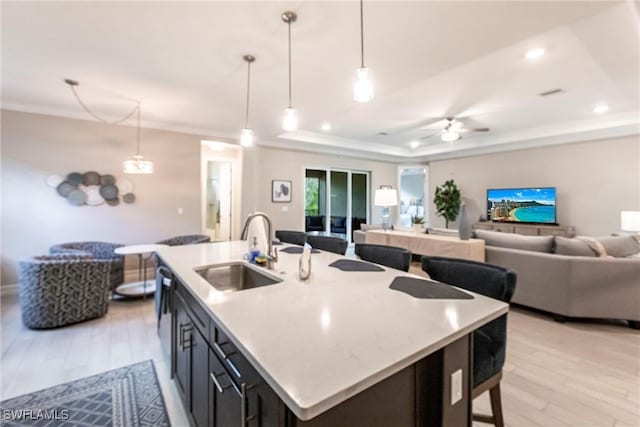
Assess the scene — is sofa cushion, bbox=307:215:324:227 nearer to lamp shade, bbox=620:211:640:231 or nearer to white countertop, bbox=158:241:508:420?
lamp shade, bbox=620:211:640:231

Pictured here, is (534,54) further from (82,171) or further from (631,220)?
(82,171)

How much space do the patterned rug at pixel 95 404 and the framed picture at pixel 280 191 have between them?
15.0ft

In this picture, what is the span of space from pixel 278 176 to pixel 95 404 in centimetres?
510

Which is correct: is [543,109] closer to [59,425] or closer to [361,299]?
[361,299]

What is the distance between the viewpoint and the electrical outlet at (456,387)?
3.31 feet

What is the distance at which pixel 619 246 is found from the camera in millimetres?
3283

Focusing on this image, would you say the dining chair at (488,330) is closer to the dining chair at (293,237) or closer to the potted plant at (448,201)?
the dining chair at (293,237)

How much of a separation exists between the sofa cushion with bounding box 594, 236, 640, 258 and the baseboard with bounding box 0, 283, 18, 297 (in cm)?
741

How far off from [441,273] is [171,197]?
4749 millimetres

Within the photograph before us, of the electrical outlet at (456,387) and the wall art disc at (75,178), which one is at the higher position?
the wall art disc at (75,178)

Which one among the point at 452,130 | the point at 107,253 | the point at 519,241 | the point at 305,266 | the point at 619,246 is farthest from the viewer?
the point at 452,130

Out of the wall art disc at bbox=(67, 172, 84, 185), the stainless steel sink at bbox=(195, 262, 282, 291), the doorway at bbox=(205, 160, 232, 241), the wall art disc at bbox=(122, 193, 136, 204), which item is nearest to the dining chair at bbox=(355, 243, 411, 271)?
the stainless steel sink at bbox=(195, 262, 282, 291)

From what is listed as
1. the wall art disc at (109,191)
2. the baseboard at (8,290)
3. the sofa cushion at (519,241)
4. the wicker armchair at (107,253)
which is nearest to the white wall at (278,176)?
the wall art disc at (109,191)

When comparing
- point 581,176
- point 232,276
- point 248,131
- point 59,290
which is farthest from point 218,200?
point 581,176
